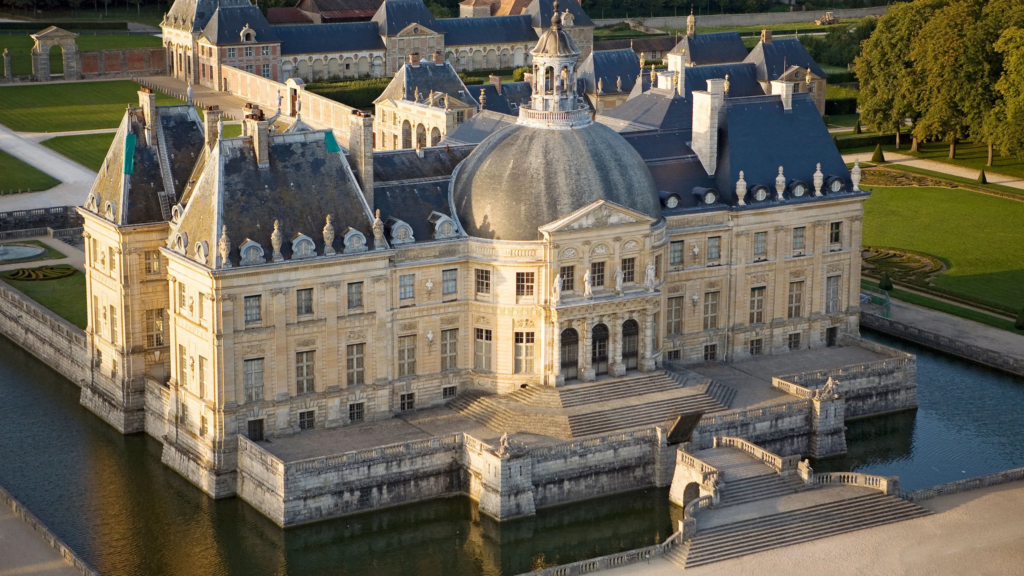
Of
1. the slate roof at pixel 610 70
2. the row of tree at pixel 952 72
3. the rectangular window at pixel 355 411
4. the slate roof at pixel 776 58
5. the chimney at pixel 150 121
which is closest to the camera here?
the rectangular window at pixel 355 411

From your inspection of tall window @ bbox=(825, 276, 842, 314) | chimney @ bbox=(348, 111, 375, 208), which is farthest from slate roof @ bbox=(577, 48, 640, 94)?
chimney @ bbox=(348, 111, 375, 208)

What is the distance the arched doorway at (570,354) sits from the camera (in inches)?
3349

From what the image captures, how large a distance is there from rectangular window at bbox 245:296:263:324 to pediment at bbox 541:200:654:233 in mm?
13616

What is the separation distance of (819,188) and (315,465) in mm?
32766

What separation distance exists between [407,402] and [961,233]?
5328cm

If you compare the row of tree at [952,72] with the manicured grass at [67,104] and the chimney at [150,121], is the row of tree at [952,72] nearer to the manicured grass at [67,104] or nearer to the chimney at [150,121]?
the manicured grass at [67,104]

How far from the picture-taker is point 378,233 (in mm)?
81750

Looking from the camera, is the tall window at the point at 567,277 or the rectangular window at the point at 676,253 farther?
the rectangular window at the point at 676,253

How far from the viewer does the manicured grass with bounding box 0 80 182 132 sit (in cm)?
16150

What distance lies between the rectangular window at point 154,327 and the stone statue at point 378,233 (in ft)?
41.6

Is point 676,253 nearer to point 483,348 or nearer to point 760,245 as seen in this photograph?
point 760,245

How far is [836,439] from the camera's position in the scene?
8650cm

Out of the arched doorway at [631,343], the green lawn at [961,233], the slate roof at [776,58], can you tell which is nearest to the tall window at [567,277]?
the arched doorway at [631,343]

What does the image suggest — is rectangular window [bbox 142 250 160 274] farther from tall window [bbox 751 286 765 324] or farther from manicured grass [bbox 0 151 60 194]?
manicured grass [bbox 0 151 60 194]
